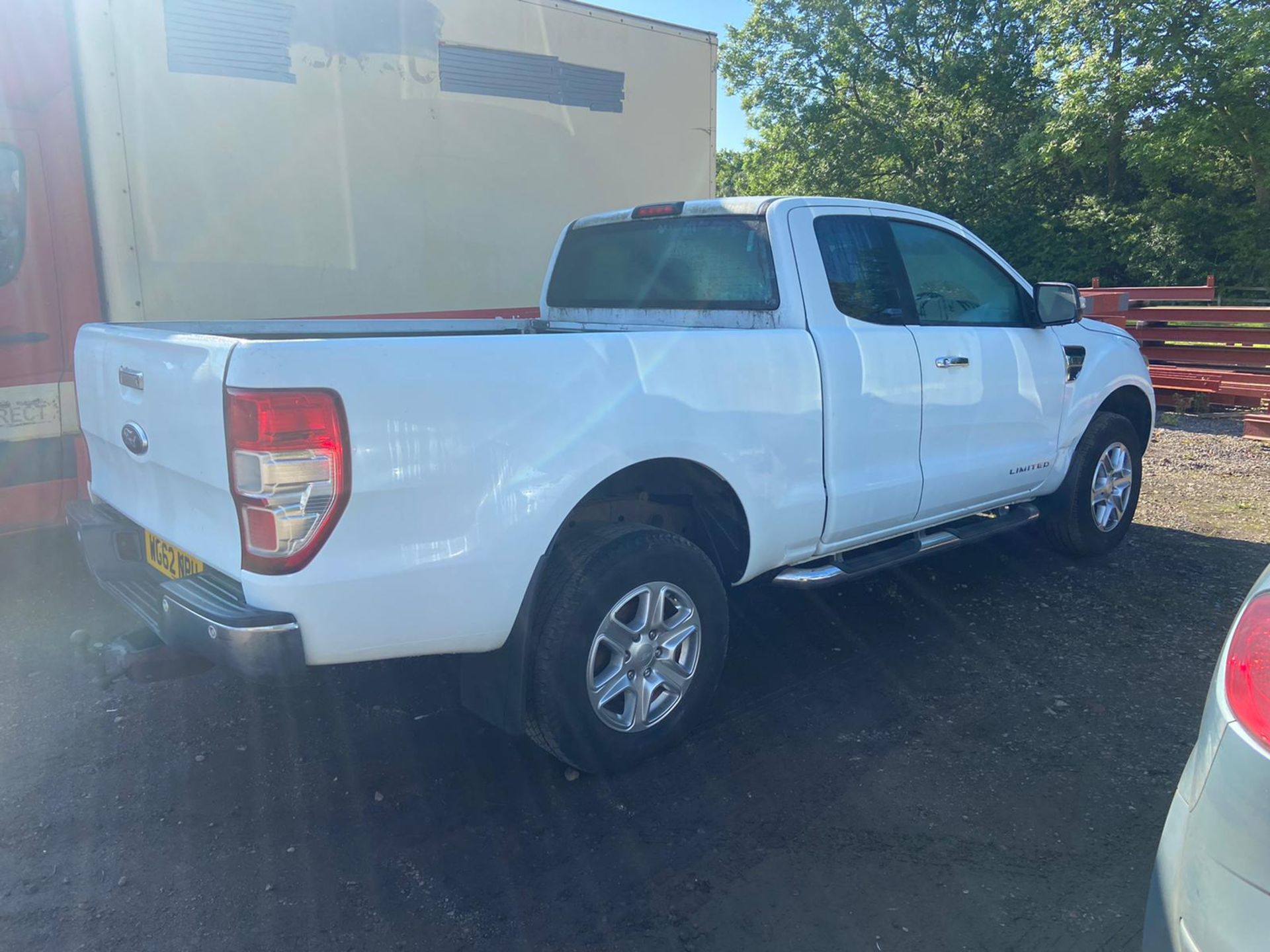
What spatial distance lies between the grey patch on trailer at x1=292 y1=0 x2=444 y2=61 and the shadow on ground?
10.6ft

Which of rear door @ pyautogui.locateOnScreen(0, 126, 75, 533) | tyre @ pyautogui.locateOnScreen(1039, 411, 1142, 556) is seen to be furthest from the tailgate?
tyre @ pyautogui.locateOnScreen(1039, 411, 1142, 556)

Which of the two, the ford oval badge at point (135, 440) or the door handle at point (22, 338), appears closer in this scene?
the ford oval badge at point (135, 440)

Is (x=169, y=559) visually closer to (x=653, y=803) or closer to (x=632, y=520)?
(x=632, y=520)

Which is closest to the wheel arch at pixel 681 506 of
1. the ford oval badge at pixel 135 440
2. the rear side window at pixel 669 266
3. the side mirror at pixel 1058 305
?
the rear side window at pixel 669 266

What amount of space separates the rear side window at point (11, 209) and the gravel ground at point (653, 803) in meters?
1.36

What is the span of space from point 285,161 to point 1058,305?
4089 millimetres

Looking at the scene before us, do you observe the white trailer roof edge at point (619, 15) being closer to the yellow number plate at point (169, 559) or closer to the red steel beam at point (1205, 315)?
the yellow number plate at point (169, 559)

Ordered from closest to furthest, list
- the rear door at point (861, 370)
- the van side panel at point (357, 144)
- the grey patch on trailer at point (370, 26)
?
the rear door at point (861, 370)
the van side panel at point (357, 144)
the grey patch on trailer at point (370, 26)

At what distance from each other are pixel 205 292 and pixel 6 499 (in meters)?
1.37

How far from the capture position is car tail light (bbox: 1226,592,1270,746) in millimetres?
1725

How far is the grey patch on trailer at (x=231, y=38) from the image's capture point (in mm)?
4688

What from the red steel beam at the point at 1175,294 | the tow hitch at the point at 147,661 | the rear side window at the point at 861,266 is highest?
the rear side window at the point at 861,266

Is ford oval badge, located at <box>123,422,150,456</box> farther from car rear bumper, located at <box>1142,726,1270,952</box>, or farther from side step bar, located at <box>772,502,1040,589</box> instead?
car rear bumper, located at <box>1142,726,1270,952</box>

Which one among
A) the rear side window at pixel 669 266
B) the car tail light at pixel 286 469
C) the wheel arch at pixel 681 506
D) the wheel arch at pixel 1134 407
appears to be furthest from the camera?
the wheel arch at pixel 1134 407
